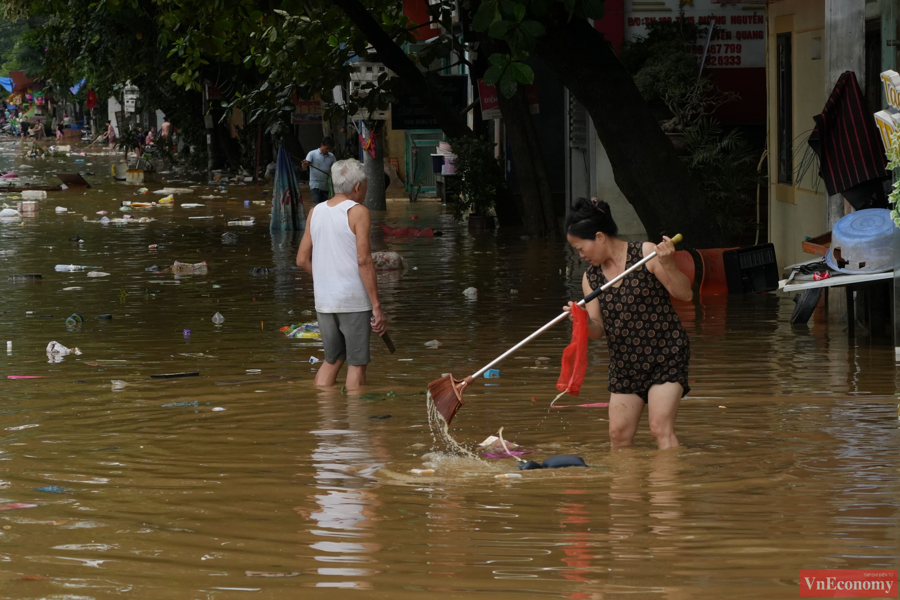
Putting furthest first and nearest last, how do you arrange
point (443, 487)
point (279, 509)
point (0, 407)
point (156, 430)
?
point (0, 407) < point (156, 430) < point (443, 487) < point (279, 509)

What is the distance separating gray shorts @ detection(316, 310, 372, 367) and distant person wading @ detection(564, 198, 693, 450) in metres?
2.36

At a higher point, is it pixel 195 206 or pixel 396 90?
pixel 396 90

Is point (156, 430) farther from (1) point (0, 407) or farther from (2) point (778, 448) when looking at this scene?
(2) point (778, 448)

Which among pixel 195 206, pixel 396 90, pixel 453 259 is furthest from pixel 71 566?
pixel 195 206

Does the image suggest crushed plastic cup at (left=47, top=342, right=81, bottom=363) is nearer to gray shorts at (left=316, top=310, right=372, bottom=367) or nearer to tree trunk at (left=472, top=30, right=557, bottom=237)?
gray shorts at (left=316, top=310, right=372, bottom=367)

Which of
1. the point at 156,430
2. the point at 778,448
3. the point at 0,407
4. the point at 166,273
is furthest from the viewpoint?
the point at 166,273

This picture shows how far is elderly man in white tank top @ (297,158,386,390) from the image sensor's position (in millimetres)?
8133

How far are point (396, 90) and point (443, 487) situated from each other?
50.5ft

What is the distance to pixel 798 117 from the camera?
13828 mm

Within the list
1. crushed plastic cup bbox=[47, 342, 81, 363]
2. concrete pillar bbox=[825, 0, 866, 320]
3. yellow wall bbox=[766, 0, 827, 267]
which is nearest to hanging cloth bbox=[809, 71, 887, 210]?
concrete pillar bbox=[825, 0, 866, 320]

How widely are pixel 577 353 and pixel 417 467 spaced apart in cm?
99

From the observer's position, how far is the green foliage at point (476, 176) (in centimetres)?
2086

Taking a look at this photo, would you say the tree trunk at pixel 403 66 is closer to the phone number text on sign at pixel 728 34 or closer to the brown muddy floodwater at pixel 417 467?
the phone number text on sign at pixel 728 34

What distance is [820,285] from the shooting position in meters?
9.44
